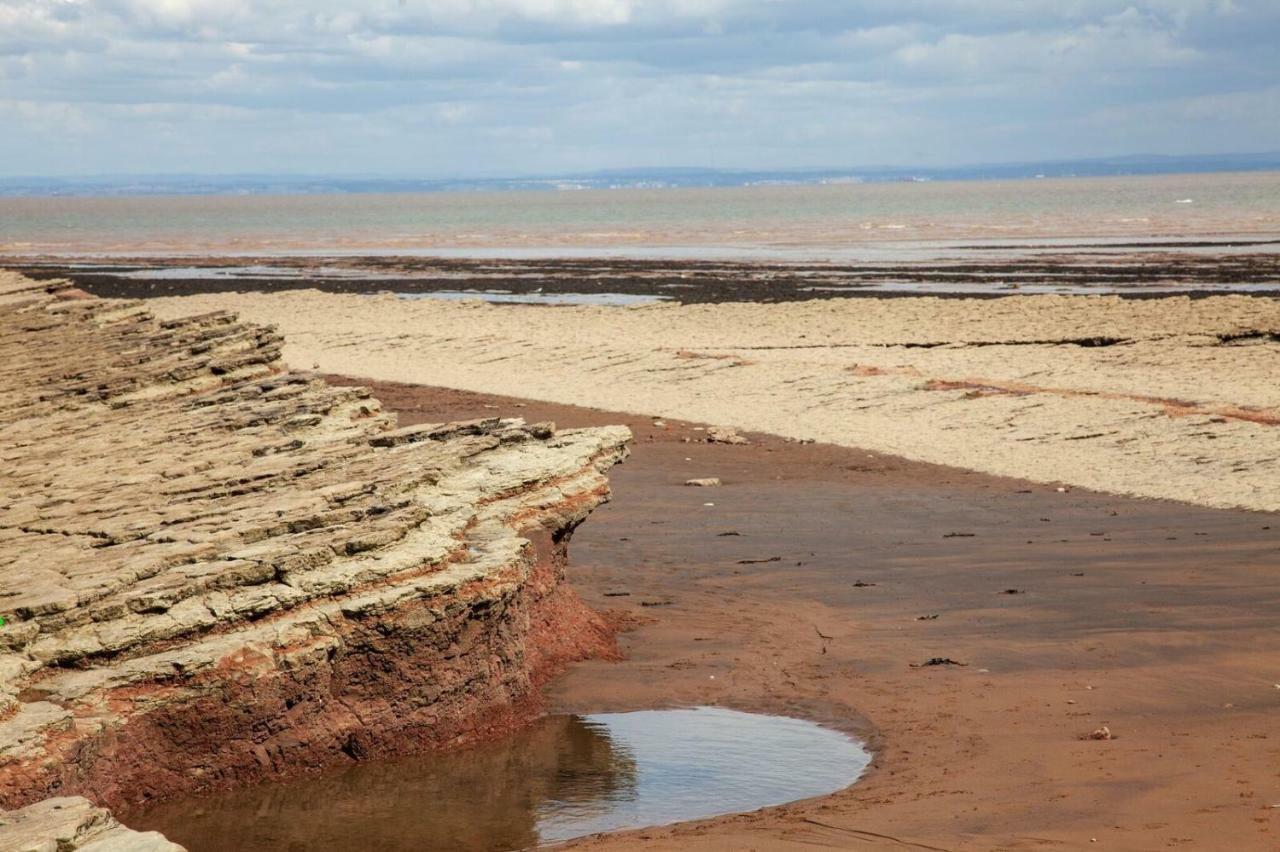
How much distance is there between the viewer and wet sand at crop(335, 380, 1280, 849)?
21.7 ft

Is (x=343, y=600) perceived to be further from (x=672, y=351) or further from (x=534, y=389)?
(x=672, y=351)

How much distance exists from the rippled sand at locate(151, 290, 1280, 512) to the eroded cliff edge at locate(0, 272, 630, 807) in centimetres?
720

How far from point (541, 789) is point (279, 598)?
166cm

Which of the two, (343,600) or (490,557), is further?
(490,557)

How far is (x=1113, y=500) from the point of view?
1388cm

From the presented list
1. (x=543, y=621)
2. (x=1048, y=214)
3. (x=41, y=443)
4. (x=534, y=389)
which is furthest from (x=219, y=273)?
(x=1048, y=214)

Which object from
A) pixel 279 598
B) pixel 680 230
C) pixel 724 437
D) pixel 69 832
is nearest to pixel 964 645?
pixel 279 598

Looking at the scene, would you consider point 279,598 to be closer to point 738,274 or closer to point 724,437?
point 724,437

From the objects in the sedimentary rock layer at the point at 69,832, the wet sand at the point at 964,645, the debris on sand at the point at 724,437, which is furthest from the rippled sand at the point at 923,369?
the sedimentary rock layer at the point at 69,832

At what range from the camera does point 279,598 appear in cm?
751

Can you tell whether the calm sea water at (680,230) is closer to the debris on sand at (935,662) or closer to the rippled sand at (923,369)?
the rippled sand at (923,369)

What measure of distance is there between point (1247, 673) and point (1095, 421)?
913cm

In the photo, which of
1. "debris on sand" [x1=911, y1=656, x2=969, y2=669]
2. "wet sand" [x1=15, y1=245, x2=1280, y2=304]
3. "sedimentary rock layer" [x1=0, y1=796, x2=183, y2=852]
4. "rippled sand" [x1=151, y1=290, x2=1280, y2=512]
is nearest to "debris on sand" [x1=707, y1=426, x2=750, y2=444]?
"rippled sand" [x1=151, y1=290, x2=1280, y2=512]

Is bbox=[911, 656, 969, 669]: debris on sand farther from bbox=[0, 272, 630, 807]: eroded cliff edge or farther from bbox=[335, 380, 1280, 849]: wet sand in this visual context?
bbox=[0, 272, 630, 807]: eroded cliff edge
